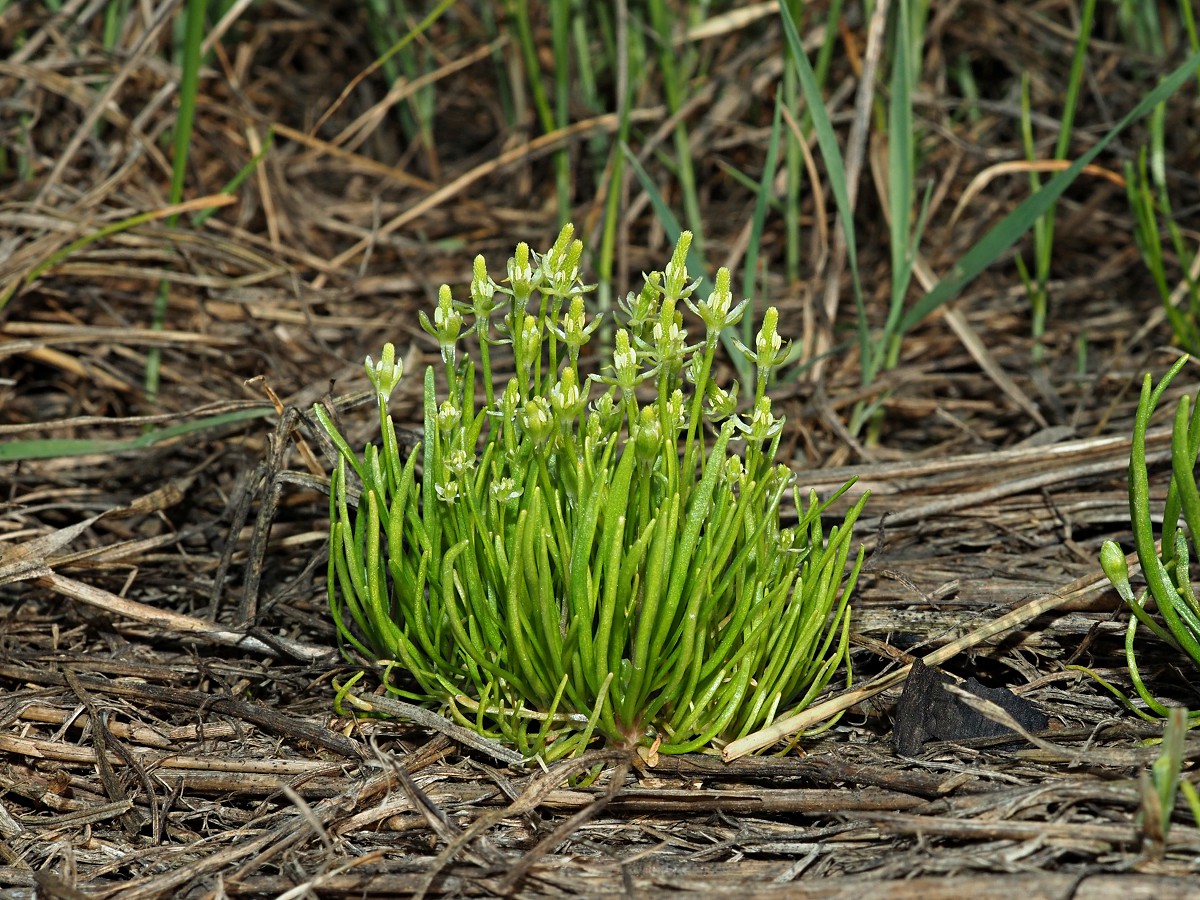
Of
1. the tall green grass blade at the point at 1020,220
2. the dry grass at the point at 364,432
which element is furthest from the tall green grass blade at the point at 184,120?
the tall green grass blade at the point at 1020,220

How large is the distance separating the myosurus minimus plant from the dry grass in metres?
0.11

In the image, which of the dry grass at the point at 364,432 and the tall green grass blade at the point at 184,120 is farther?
the tall green grass blade at the point at 184,120

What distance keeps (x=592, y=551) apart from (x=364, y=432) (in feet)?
3.47

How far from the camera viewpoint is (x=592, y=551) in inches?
71.1

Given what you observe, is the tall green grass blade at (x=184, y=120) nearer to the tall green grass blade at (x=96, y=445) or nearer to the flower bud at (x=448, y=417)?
the tall green grass blade at (x=96, y=445)

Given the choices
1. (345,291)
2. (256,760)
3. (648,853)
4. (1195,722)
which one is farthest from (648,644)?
(345,291)

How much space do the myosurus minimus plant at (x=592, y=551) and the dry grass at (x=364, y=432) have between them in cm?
11

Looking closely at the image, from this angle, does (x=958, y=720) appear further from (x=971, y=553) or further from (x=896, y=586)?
(x=971, y=553)

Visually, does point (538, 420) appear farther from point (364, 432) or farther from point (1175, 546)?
point (364, 432)

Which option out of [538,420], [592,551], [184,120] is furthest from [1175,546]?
[184,120]

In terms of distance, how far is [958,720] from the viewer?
5.92 ft

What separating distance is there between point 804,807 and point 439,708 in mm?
634

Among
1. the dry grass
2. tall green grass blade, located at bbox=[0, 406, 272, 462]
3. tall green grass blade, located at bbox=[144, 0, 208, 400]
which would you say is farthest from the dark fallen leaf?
tall green grass blade, located at bbox=[144, 0, 208, 400]

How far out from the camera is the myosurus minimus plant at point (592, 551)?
1.67 m
